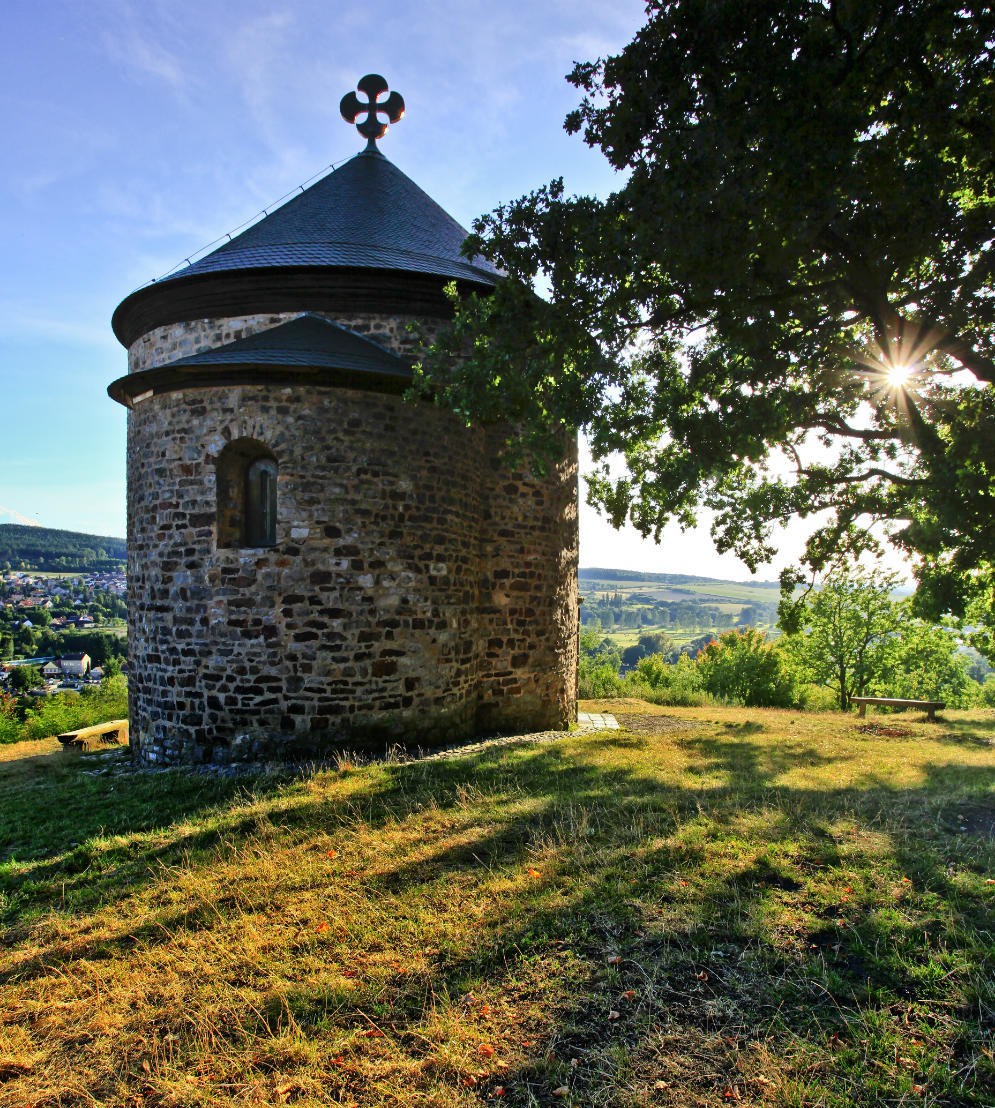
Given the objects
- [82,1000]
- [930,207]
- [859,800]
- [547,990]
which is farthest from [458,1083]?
[930,207]

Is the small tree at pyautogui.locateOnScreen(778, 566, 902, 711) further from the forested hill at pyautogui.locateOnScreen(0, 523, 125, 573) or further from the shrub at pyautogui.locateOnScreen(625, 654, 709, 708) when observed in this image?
the forested hill at pyautogui.locateOnScreen(0, 523, 125, 573)

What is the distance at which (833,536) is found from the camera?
1121 centimetres

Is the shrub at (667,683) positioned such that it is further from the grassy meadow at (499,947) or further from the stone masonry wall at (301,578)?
the grassy meadow at (499,947)

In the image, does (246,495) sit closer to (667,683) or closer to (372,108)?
(372,108)

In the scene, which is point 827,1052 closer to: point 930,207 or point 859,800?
point 859,800

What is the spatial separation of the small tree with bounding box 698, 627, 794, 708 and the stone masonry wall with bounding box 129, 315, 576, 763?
62.5ft

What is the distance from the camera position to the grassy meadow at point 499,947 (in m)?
2.87

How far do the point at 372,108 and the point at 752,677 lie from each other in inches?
913

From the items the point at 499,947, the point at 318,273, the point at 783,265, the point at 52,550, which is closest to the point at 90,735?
the point at 318,273

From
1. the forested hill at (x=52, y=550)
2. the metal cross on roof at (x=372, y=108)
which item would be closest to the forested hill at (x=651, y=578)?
the forested hill at (x=52, y=550)

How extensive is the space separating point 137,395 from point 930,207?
967 cm

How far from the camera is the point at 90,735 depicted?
459 inches

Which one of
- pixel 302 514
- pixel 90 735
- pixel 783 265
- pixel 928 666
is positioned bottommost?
pixel 928 666

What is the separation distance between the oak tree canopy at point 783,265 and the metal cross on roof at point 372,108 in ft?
20.4
